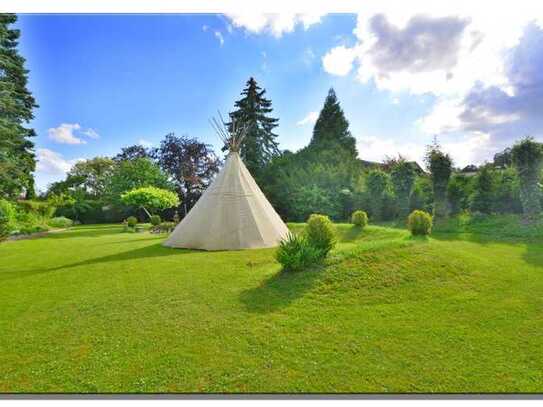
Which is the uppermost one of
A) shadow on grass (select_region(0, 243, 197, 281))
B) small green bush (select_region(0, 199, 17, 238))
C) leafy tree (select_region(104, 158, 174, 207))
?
leafy tree (select_region(104, 158, 174, 207))

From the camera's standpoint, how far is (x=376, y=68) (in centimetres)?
364

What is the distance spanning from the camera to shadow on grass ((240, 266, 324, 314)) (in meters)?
3.01

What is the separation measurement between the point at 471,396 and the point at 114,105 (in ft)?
16.5

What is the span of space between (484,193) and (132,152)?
75.0 ft

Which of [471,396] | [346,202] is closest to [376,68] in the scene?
[471,396]

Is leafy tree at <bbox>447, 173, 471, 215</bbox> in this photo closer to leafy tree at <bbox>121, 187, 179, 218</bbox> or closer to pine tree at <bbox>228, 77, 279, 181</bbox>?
pine tree at <bbox>228, 77, 279, 181</bbox>

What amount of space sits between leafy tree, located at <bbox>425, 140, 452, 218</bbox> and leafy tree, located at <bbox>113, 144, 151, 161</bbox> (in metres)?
19.8

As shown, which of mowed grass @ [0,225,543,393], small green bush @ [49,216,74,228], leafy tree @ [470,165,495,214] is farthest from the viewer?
small green bush @ [49,216,74,228]

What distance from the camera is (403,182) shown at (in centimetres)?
1041

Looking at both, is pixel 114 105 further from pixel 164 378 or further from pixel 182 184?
pixel 182 184

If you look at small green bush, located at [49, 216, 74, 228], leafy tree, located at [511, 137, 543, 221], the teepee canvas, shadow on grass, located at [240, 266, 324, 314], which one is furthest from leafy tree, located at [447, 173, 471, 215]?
small green bush, located at [49, 216, 74, 228]

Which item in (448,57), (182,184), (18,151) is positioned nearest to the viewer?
(448,57)

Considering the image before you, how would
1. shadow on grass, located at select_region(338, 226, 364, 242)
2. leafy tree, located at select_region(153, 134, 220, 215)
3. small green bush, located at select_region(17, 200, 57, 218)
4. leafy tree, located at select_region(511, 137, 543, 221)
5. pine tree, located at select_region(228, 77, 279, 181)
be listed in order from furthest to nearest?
leafy tree, located at select_region(153, 134, 220, 215) → pine tree, located at select_region(228, 77, 279, 181) → small green bush, located at select_region(17, 200, 57, 218) → shadow on grass, located at select_region(338, 226, 364, 242) → leafy tree, located at select_region(511, 137, 543, 221)

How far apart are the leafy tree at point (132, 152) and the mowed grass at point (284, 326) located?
19.5 meters
